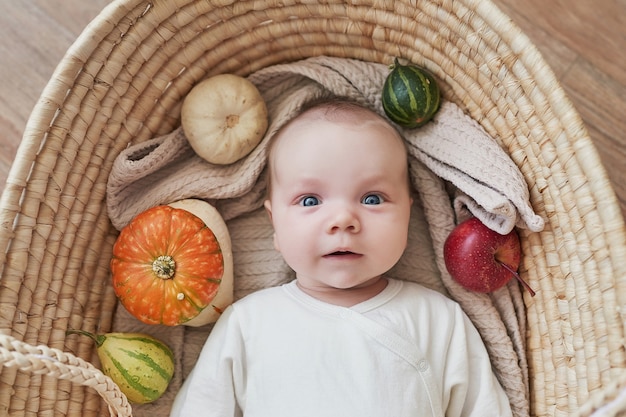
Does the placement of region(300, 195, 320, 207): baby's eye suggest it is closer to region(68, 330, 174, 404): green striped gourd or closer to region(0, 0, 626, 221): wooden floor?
region(68, 330, 174, 404): green striped gourd

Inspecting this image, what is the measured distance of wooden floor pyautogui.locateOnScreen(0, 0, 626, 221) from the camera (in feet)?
6.19

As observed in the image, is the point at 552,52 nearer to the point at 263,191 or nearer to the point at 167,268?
the point at 263,191

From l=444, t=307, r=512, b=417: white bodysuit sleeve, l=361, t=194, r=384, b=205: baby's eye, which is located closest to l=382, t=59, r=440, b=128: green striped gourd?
l=361, t=194, r=384, b=205: baby's eye

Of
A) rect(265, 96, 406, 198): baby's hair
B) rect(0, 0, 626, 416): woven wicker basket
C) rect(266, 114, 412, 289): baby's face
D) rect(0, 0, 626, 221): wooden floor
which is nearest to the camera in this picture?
rect(0, 0, 626, 416): woven wicker basket

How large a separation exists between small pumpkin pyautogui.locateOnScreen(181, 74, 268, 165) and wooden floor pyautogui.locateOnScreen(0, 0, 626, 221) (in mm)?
590

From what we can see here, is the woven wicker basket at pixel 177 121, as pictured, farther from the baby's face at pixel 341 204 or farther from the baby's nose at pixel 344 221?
the baby's nose at pixel 344 221

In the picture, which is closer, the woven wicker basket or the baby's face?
the woven wicker basket

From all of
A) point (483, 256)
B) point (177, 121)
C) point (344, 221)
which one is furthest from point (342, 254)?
point (177, 121)

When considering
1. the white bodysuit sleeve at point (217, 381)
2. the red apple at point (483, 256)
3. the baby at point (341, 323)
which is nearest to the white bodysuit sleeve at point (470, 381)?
the baby at point (341, 323)

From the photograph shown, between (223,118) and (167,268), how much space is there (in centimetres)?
40

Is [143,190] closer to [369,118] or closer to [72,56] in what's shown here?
[72,56]

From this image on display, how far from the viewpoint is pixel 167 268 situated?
4.67 ft

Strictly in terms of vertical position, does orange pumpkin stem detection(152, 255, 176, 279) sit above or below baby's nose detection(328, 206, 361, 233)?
below

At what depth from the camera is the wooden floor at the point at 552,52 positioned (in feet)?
6.19
